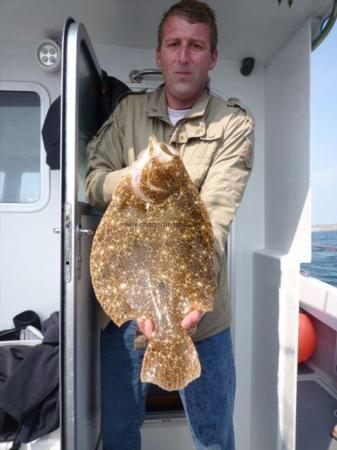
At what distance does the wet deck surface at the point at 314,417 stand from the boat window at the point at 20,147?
314cm

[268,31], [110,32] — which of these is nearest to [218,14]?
[268,31]

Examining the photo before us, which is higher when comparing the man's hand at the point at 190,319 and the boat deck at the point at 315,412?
the man's hand at the point at 190,319

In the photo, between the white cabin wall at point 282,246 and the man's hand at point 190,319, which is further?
the white cabin wall at point 282,246

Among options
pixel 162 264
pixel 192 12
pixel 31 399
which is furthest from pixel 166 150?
pixel 31 399

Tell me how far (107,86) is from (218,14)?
93 cm

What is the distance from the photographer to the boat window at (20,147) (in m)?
2.81

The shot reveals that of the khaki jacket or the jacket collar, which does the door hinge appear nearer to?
the khaki jacket

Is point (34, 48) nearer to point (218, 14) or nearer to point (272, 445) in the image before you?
point (218, 14)

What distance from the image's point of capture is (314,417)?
3.35 m

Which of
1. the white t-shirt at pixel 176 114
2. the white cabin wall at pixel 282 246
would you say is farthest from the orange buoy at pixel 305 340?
the white t-shirt at pixel 176 114

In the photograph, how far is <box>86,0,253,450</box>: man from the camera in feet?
5.64

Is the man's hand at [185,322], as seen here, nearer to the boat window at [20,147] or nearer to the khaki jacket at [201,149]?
the khaki jacket at [201,149]

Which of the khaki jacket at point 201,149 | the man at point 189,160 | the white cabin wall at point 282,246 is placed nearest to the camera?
the khaki jacket at point 201,149

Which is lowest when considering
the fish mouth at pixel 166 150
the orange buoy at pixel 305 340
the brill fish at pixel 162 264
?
the orange buoy at pixel 305 340
